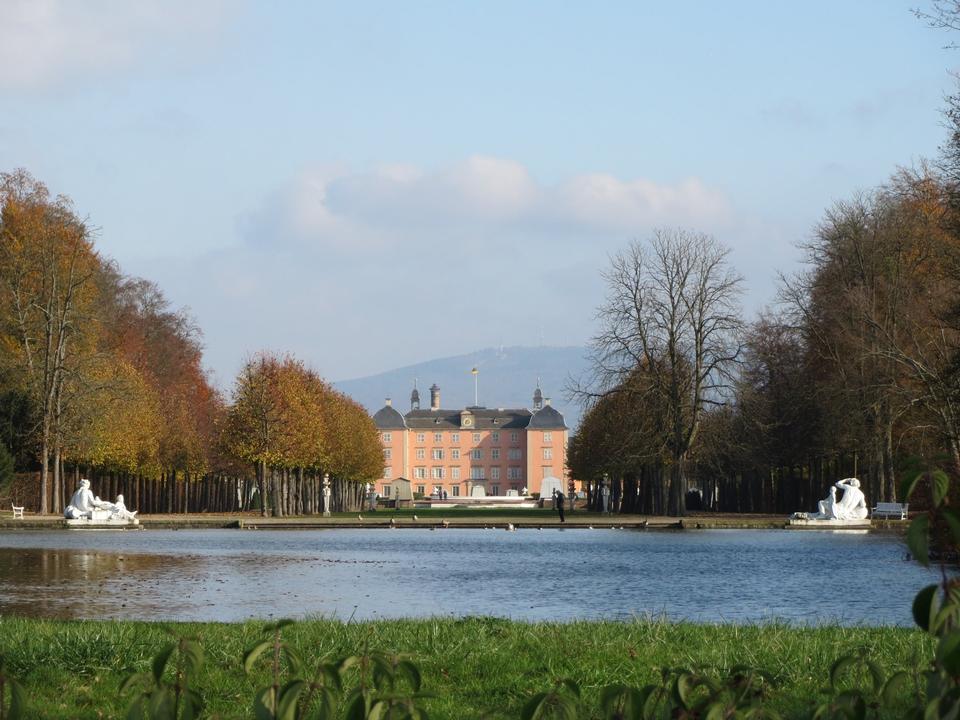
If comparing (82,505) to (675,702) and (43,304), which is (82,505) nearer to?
(43,304)

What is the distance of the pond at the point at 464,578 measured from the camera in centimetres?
1838

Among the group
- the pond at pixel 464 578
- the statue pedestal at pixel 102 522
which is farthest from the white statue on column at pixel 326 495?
the pond at pixel 464 578

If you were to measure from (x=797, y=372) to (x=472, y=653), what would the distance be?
2219 inches

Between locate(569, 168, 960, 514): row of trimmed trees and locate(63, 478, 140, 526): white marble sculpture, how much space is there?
2077 centimetres

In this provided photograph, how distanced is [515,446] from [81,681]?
17587cm

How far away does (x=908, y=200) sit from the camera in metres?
53.7

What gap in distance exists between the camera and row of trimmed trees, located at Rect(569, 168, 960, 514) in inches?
1987

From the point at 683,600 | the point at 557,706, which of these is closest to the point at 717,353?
the point at 683,600

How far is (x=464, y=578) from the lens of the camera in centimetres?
2522

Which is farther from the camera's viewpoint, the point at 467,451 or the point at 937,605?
the point at 467,451

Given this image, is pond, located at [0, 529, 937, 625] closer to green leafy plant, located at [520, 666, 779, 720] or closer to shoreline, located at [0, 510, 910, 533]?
shoreline, located at [0, 510, 910, 533]

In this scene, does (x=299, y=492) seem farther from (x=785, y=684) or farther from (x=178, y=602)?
(x=785, y=684)

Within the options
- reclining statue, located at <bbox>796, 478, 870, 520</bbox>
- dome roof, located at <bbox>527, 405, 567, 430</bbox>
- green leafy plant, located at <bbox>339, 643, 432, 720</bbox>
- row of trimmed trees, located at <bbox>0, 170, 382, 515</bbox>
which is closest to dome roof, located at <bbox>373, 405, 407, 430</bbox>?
dome roof, located at <bbox>527, 405, 567, 430</bbox>

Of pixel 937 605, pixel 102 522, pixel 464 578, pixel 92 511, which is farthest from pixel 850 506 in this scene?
pixel 937 605
